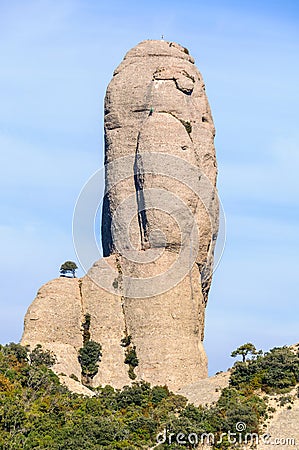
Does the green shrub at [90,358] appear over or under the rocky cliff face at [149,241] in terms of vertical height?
under

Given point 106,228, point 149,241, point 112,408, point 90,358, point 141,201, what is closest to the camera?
point 112,408

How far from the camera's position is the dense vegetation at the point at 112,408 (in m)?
68.9

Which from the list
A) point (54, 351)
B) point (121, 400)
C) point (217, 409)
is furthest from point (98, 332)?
point (217, 409)

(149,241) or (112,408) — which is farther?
(149,241)

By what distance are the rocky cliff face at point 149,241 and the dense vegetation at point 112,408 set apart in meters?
3.37

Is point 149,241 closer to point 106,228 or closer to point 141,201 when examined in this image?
point 141,201

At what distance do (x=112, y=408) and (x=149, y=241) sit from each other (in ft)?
46.5

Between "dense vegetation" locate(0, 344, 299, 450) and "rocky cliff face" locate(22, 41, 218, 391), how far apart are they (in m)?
3.37

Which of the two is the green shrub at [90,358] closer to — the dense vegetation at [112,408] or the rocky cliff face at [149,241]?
the rocky cliff face at [149,241]

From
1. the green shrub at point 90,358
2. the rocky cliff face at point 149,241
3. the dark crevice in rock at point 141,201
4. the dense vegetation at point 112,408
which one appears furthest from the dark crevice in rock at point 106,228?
the dense vegetation at point 112,408

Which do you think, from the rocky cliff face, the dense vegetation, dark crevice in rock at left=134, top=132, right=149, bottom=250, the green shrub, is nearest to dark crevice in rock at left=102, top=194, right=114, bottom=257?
the rocky cliff face

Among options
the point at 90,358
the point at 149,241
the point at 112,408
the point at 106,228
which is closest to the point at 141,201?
the point at 149,241

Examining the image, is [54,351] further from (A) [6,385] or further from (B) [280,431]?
(B) [280,431]

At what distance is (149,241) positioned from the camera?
282 feet
